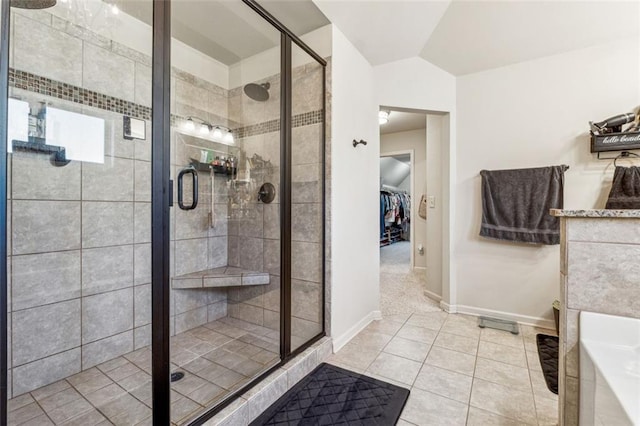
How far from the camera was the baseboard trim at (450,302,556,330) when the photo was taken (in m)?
2.44

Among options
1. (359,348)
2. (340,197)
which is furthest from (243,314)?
(340,197)

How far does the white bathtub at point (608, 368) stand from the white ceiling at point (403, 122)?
10.9 ft

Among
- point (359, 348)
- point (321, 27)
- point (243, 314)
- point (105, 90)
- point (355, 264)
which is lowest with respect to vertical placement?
point (359, 348)

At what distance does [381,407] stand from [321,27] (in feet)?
8.40

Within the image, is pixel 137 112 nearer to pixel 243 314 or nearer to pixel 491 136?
pixel 243 314

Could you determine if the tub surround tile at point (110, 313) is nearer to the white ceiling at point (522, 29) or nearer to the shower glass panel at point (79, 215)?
the shower glass panel at point (79, 215)

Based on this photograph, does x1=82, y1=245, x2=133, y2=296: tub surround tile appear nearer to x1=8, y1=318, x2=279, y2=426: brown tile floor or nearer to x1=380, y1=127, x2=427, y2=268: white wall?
x1=8, y1=318, x2=279, y2=426: brown tile floor

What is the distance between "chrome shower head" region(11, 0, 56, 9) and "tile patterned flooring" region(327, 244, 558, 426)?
2649 mm

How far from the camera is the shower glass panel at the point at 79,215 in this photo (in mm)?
1462

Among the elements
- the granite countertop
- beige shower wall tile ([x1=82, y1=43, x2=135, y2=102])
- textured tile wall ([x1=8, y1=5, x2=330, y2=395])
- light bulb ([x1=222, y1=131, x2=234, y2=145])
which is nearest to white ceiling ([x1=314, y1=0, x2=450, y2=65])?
textured tile wall ([x1=8, y1=5, x2=330, y2=395])

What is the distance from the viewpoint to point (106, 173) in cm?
179

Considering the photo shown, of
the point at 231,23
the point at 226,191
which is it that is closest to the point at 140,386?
the point at 226,191

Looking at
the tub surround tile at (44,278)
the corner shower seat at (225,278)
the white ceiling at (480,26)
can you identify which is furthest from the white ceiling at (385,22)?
the tub surround tile at (44,278)

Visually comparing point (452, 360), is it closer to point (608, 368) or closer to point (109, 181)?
point (608, 368)
